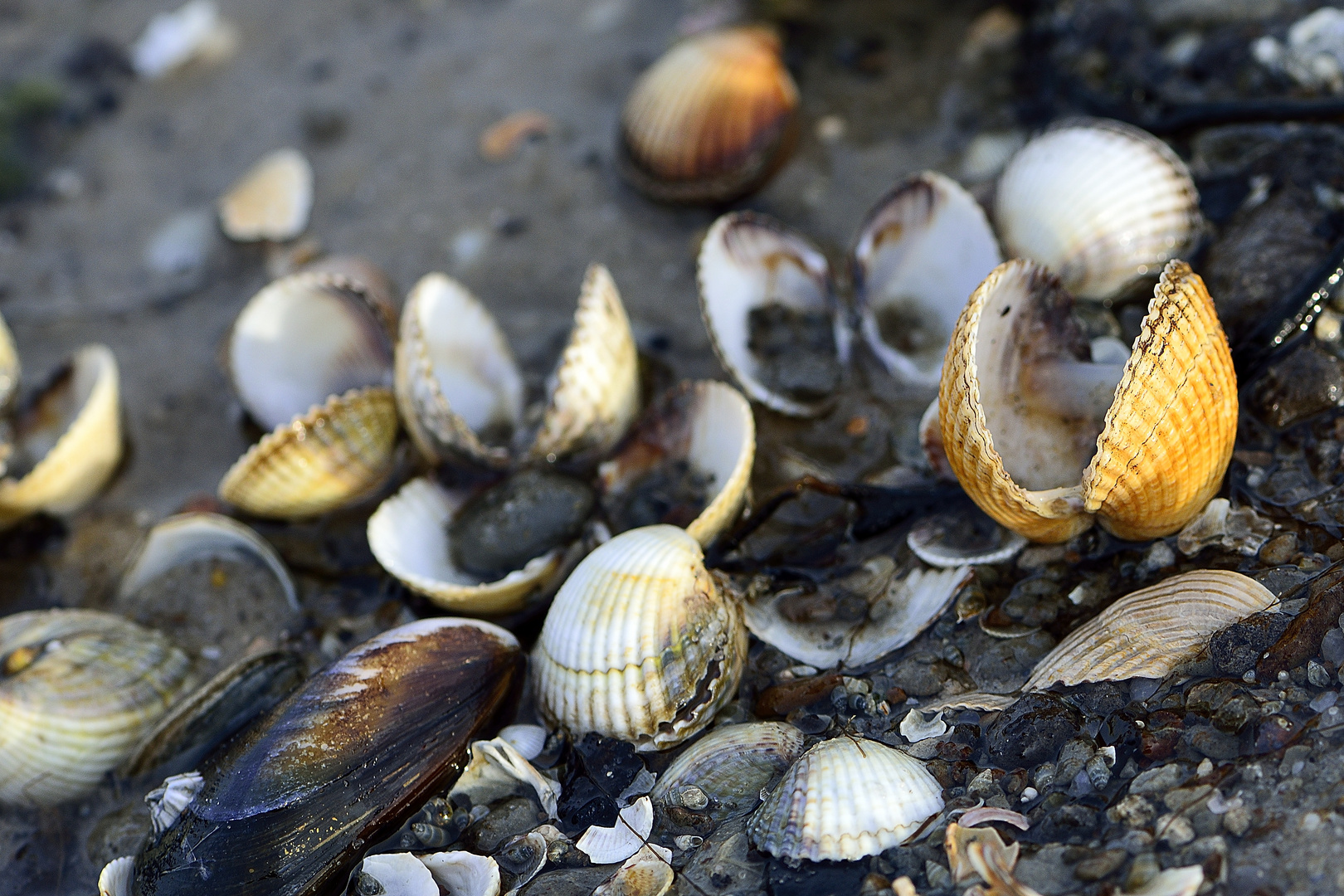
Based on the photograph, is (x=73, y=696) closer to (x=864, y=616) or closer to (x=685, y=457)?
(x=685, y=457)

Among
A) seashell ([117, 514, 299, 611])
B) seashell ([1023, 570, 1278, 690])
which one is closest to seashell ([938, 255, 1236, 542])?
seashell ([1023, 570, 1278, 690])

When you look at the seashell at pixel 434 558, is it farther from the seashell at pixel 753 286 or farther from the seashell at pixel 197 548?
the seashell at pixel 753 286

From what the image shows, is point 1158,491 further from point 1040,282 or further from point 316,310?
point 316,310

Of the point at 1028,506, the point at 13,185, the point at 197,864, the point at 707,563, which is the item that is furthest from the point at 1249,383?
the point at 13,185

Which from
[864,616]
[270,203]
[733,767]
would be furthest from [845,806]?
[270,203]

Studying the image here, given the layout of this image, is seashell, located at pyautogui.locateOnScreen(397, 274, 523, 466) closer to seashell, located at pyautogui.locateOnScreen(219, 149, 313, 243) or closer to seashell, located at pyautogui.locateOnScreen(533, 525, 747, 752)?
seashell, located at pyautogui.locateOnScreen(533, 525, 747, 752)

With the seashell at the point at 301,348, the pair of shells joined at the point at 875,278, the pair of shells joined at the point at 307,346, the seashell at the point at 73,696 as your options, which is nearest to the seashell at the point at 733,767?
the pair of shells joined at the point at 875,278

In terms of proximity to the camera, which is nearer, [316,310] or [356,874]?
[356,874]
